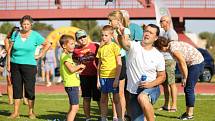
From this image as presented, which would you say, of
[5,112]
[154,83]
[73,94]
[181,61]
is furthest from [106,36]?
[5,112]

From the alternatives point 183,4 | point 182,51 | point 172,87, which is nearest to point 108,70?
point 182,51

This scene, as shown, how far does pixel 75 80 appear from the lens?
7348 mm

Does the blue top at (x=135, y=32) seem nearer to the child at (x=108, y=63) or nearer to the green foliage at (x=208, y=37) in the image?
the child at (x=108, y=63)

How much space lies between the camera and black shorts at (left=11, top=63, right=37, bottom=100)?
867cm

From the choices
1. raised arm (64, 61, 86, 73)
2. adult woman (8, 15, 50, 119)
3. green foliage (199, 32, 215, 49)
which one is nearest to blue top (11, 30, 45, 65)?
adult woman (8, 15, 50, 119)

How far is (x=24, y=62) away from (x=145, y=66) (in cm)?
309

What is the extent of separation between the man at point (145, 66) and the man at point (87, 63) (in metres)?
1.70

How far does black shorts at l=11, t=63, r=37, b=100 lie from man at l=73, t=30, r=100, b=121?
1061mm

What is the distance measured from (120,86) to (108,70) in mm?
308

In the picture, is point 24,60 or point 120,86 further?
point 24,60

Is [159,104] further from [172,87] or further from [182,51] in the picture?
[182,51]

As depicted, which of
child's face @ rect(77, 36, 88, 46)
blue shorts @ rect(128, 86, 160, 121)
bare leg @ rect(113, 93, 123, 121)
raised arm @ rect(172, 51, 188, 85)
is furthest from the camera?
raised arm @ rect(172, 51, 188, 85)

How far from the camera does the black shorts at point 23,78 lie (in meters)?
8.67

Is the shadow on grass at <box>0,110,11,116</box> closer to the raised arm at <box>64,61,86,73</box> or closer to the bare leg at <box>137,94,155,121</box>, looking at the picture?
the raised arm at <box>64,61,86,73</box>
